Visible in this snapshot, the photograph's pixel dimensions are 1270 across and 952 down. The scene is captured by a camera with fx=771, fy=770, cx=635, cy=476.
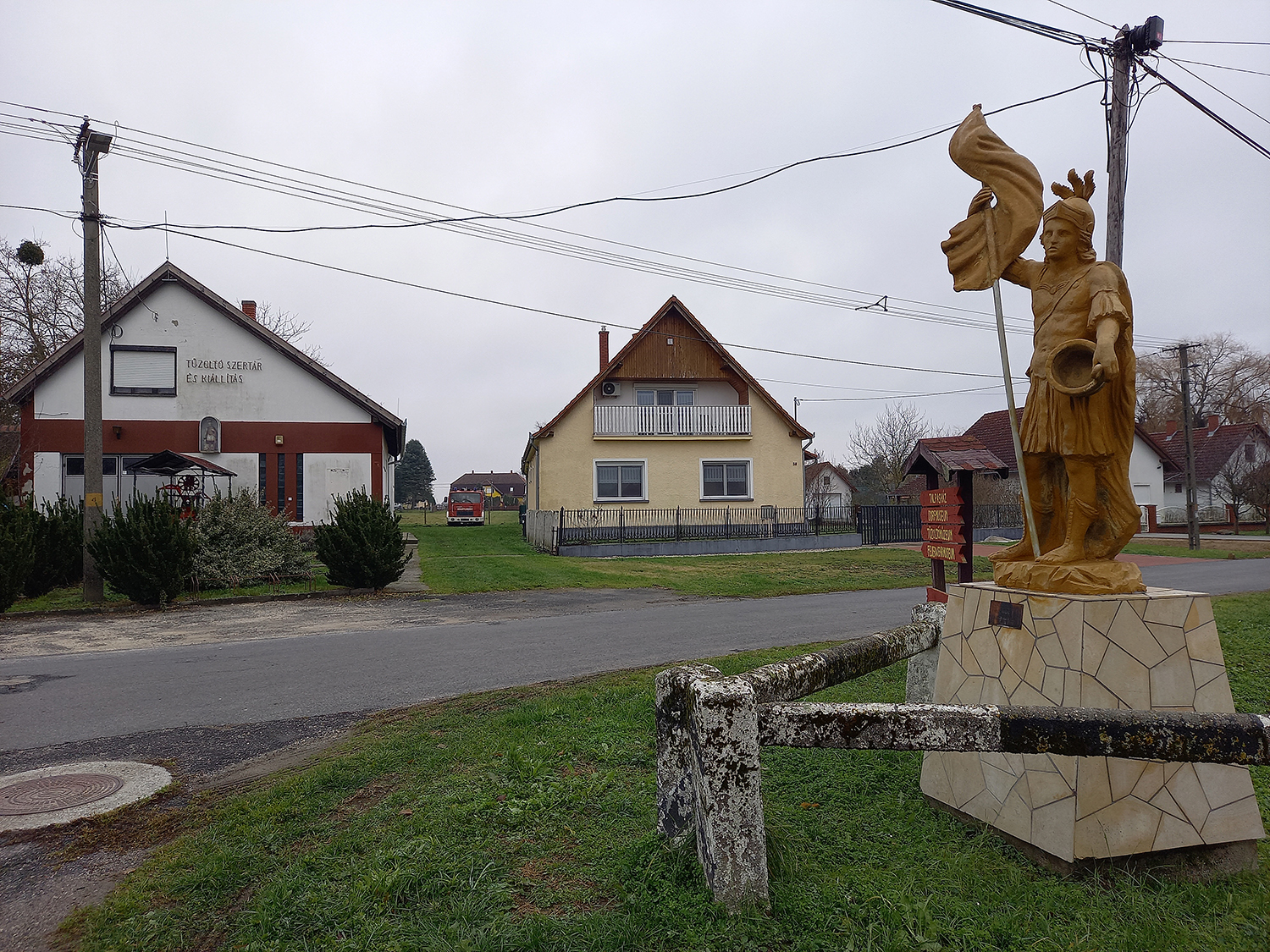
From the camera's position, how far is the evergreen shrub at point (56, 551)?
14.2 m

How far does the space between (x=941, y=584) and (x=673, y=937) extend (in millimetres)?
7654

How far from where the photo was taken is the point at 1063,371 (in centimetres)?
361

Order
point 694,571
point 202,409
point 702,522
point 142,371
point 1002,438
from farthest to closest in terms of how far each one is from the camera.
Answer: point 1002,438 < point 702,522 < point 202,409 < point 142,371 < point 694,571

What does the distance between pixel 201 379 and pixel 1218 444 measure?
5473 cm

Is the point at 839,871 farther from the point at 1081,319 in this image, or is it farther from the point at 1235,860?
the point at 1081,319

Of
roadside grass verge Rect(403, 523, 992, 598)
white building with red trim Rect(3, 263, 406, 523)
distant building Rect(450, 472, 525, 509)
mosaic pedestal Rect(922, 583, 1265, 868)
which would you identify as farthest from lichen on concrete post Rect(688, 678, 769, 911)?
distant building Rect(450, 472, 525, 509)

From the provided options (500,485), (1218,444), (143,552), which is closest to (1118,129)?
(143,552)

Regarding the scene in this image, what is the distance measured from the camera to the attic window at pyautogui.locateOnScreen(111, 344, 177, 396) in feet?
71.5

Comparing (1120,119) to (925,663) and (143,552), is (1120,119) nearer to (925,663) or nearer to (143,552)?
(925,663)

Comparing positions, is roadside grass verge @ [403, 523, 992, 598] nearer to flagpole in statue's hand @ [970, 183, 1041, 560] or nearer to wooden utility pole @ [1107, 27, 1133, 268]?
wooden utility pole @ [1107, 27, 1133, 268]

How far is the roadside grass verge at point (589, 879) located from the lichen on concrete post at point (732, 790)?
A: 10 cm

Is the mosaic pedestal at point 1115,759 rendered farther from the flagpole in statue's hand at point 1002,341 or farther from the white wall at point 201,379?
the white wall at point 201,379

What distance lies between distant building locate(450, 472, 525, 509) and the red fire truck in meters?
38.4

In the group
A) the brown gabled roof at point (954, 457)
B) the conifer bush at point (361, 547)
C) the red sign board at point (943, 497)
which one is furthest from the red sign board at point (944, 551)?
the conifer bush at point (361, 547)
